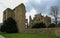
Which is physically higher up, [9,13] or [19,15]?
[9,13]

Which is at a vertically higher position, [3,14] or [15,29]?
[3,14]

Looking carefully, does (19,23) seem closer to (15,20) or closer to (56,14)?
(15,20)

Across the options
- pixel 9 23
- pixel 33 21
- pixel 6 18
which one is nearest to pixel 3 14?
pixel 6 18

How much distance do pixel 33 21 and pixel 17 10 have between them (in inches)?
411

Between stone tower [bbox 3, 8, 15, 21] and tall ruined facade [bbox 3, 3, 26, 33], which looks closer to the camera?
tall ruined facade [bbox 3, 3, 26, 33]

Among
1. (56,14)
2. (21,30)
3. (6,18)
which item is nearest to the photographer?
(21,30)

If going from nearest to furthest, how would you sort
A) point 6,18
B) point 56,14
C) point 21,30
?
point 21,30, point 6,18, point 56,14

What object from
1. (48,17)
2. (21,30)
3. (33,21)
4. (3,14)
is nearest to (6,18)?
(3,14)

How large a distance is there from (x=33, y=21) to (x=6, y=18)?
10.0m

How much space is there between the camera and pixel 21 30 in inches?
1506

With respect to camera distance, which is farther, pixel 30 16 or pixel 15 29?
pixel 30 16

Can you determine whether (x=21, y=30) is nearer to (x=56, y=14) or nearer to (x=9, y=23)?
(x=9, y=23)

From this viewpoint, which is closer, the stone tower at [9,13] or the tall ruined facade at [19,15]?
the tall ruined facade at [19,15]

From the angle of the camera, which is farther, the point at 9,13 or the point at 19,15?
the point at 9,13
